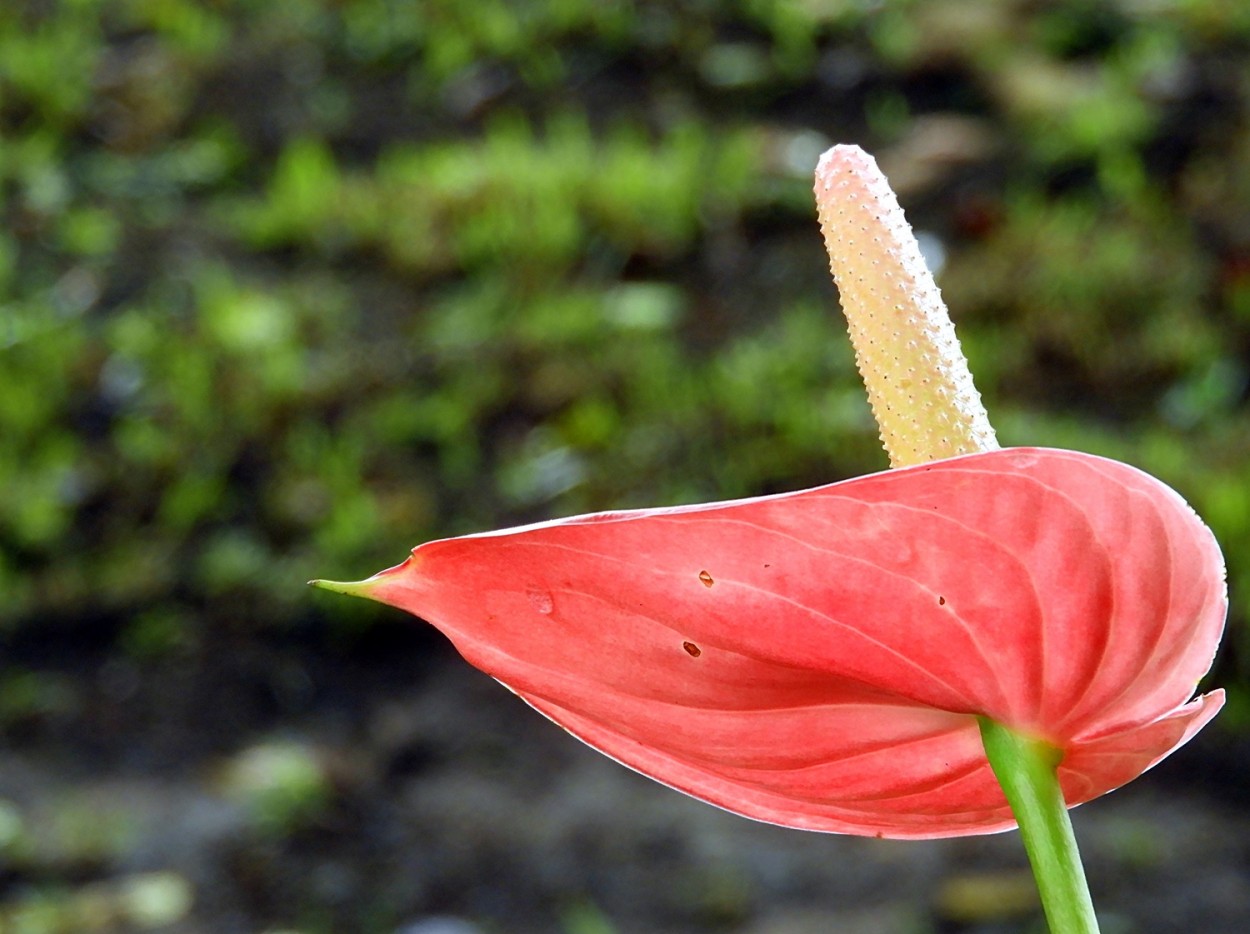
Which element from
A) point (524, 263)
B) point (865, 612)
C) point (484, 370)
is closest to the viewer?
point (865, 612)

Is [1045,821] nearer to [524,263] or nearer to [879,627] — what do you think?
[879,627]

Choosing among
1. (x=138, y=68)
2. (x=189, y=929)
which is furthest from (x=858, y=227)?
(x=138, y=68)

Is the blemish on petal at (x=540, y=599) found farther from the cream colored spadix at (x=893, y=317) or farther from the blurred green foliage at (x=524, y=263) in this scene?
the blurred green foliage at (x=524, y=263)

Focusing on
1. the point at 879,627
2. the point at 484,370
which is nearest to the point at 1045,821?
the point at 879,627

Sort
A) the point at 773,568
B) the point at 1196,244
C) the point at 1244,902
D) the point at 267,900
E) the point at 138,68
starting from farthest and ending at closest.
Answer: the point at 138,68, the point at 1196,244, the point at 267,900, the point at 1244,902, the point at 773,568

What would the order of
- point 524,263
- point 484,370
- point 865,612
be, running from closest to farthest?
point 865,612, point 484,370, point 524,263

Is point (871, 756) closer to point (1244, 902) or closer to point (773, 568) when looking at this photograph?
point (773, 568)

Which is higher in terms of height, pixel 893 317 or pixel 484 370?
pixel 893 317
